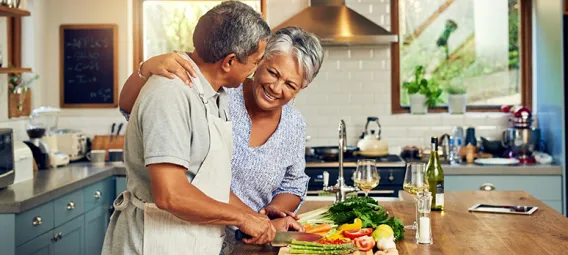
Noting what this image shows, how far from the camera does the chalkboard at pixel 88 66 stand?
643 cm

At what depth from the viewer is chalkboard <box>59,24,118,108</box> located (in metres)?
6.43

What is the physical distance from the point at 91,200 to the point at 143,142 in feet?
10.4

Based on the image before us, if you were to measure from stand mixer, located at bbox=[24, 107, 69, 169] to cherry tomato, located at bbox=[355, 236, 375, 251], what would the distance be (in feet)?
11.0

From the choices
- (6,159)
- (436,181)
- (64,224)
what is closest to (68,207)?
(64,224)

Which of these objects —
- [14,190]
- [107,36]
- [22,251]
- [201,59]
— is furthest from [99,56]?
[201,59]

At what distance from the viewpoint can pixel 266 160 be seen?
3123mm

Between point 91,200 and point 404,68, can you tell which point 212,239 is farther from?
point 404,68

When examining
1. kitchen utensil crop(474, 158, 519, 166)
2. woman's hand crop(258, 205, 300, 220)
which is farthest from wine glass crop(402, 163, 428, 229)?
kitchen utensil crop(474, 158, 519, 166)

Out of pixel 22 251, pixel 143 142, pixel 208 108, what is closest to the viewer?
pixel 143 142

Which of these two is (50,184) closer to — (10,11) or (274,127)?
(10,11)

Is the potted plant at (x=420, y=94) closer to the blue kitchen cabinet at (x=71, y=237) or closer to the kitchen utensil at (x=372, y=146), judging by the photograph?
the kitchen utensil at (x=372, y=146)

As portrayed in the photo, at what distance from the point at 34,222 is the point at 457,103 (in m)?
3.55

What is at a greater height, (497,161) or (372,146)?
(372,146)

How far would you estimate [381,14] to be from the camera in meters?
6.46
